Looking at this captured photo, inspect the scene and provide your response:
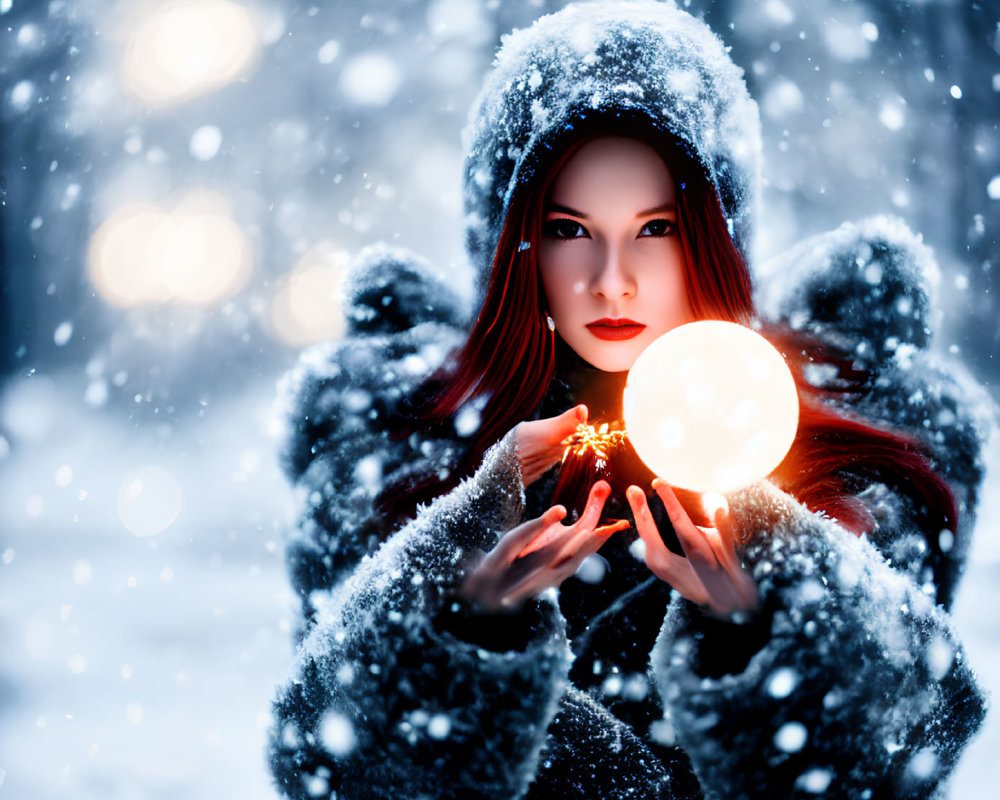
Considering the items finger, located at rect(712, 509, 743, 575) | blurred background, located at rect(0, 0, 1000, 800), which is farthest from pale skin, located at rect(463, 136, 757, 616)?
blurred background, located at rect(0, 0, 1000, 800)

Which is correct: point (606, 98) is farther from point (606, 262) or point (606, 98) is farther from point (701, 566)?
point (701, 566)

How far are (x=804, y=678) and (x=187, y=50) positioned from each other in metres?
1.41

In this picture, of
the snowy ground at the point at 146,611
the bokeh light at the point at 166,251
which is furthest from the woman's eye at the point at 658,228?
the bokeh light at the point at 166,251

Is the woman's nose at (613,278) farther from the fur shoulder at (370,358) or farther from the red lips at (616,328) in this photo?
the fur shoulder at (370,358)

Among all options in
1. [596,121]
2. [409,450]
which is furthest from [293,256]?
[596,121]

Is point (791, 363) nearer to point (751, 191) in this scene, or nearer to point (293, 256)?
point (751, 191)

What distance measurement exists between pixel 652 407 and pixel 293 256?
1062 mm

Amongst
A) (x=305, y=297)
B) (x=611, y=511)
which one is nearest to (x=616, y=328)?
(x=611, y=511)

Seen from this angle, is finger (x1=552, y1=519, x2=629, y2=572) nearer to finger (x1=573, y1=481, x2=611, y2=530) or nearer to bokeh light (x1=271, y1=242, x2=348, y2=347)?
finger (x1=573, y1=481, x2=611, y2=530)

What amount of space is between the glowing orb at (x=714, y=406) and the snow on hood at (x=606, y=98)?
0.92 ft

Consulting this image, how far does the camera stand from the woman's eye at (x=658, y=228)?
37.7 inches

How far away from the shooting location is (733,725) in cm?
75

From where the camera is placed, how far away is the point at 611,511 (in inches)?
40.1

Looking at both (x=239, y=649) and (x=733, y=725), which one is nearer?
(x=733, y=725)
